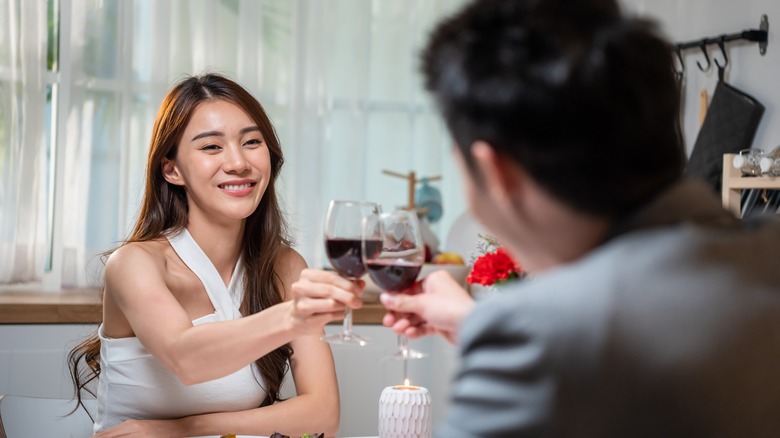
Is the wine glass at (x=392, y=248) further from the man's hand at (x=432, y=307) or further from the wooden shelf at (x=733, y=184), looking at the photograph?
the wooden shelf at (x=733, y=184)

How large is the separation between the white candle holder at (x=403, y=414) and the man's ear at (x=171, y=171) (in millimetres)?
855

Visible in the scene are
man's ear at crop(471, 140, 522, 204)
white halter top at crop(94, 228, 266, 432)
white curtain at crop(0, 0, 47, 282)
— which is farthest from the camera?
white curtain at crop(0, 0, 47, 282)

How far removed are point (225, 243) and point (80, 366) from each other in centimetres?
92

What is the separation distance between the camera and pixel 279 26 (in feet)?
11.7

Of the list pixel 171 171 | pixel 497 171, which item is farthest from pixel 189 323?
pixel 497 171

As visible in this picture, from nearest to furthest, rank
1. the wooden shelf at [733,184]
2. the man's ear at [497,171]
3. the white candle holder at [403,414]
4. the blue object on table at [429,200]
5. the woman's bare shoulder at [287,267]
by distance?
the man's ear at [497,171], the white candle holder at [403,414], the woman's bare shoulder at [287,267], the wooden shelf at [733,184], the blue object on table at [429,200]

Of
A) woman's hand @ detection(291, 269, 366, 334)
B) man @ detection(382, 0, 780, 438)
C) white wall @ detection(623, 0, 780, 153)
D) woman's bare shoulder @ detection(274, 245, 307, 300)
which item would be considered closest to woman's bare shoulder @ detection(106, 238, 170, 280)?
woman's bare shoulder @ detection(274, 245, 307, 300)

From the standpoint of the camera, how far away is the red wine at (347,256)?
55.4 inches

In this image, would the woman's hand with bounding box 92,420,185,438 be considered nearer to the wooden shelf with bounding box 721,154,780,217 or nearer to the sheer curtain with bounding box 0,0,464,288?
the sheer curtain with bounding box 0,0,464,288

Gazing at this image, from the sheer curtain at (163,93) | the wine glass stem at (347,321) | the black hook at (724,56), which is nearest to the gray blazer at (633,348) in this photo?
the wine glass stem at (347,321)

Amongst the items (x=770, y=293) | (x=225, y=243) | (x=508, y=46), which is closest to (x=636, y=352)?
(x=770, y=293)

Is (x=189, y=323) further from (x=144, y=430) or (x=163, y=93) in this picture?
(x=163, y=93)

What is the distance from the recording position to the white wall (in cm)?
304

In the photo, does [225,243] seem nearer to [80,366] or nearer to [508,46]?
[80,366]
